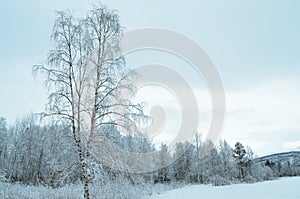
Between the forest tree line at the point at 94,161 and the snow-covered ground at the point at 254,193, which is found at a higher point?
the forest tree line at the point at 94,161

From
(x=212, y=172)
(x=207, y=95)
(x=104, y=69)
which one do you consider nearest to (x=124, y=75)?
(x=104, y=69)

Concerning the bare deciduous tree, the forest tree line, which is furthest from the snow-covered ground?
the bare deciduous tree

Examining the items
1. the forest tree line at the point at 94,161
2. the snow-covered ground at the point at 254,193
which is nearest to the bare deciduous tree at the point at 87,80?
the forest tree line at the point at 94,161

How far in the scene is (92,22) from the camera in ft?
35.1

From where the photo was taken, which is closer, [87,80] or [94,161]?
[94,161]

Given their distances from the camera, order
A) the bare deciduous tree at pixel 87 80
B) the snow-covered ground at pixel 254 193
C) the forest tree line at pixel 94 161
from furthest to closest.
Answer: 1. the snow-covered ground at pixel 254 193
2. the bare deciduous tree at pixel 87 80
3. the forest tree line at pixel 94 161

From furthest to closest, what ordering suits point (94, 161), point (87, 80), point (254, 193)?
point (254, 193) < point (87, 80) < point (94, 161)

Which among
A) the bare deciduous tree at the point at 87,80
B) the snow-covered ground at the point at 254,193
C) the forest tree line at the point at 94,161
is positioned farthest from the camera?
the snow-covered ground at the point at 254,193

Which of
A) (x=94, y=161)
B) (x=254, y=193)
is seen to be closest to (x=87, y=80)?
(x=94, y=161)

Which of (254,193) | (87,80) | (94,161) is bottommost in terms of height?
(254,193)

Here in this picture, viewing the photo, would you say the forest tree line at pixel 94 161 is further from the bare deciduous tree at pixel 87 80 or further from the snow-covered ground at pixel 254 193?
the snow-covered ground at pixel 254 193

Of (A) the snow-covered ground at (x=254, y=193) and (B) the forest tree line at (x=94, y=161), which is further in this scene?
(A) the snow-covered ground at (x=254, y=193)

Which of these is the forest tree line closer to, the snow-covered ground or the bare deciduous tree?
the bare deciduous tree

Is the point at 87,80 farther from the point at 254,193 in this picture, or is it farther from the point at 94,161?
the point at 254,193
